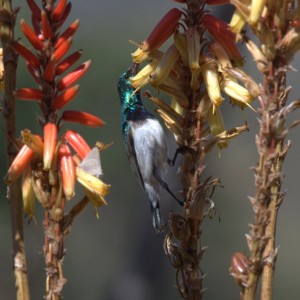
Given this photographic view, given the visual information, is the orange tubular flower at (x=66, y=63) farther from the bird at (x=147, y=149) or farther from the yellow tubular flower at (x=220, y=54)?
the bird at (x=147, y=149)

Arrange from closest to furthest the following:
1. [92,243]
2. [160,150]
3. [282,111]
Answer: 1. [282,111]
2. [160,150]
3. [92,243]

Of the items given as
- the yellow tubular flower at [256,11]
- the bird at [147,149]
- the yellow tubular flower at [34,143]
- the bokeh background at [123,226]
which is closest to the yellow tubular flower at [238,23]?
the yellow tubular flower at [256,11]

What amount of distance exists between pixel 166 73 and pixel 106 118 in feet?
10.5

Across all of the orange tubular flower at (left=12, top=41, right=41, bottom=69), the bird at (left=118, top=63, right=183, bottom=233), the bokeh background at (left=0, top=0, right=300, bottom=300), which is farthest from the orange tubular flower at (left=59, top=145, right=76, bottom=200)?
the bokeh background at (left=0, top=0, right=300, bottom=300)

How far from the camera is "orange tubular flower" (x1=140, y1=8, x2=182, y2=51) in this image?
1.14m

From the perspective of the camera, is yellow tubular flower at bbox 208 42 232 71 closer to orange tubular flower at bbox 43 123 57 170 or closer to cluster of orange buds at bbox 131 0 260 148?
cluster of orange buds at bbox 131 0 260 148

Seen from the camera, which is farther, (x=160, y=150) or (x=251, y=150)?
(x=251, y=150)

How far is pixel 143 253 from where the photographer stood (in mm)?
3955

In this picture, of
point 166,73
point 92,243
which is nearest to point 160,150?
point 166,73

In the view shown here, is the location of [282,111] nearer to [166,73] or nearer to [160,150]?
[166,73]

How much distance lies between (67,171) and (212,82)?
25 cm

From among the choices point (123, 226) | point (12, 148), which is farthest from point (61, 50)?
point (123, 226)

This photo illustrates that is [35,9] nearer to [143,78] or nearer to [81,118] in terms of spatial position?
[81,118]

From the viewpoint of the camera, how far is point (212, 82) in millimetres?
1130
